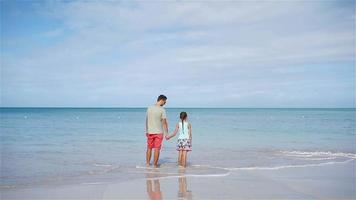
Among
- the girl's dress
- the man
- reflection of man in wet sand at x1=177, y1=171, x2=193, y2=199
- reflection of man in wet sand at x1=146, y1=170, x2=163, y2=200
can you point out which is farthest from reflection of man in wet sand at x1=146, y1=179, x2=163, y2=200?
the girl's dress

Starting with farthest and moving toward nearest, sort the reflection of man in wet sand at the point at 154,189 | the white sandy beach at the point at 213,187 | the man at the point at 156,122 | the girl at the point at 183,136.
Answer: the girl at the point at 183,136 → the man at the point at 156,122 → the white sandy beach at the point at 213,187 → the reflection of man in wet sand at the point at 154,189

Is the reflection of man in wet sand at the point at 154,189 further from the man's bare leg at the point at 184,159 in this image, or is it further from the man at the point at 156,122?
the man's bare leg at the point at 184,159

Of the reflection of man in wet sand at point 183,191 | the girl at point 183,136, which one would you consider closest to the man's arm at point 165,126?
the girl at point 183,136

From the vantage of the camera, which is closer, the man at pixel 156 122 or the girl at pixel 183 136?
the man at pixel 156 122

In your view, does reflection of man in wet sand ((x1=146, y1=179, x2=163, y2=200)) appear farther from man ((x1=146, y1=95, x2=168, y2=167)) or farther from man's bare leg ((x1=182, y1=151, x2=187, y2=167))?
man's bare leg ((x1=182, y1=151, x2=187, y2=167))

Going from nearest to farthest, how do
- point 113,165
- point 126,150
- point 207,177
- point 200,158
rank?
point 207,177
point 113,165
point 200,158
point 126,150

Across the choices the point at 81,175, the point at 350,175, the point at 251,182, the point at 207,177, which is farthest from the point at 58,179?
the point at 350,175

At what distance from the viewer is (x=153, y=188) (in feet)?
26.3

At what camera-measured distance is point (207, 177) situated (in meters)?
9.38

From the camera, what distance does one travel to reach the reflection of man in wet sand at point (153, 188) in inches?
286

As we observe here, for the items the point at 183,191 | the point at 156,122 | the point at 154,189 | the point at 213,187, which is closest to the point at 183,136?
the point at 156,122

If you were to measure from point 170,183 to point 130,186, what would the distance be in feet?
2.92

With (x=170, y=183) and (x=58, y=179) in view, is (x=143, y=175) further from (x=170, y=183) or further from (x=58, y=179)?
(x=58, y=179)

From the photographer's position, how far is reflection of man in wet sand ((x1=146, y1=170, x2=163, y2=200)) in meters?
7.26
